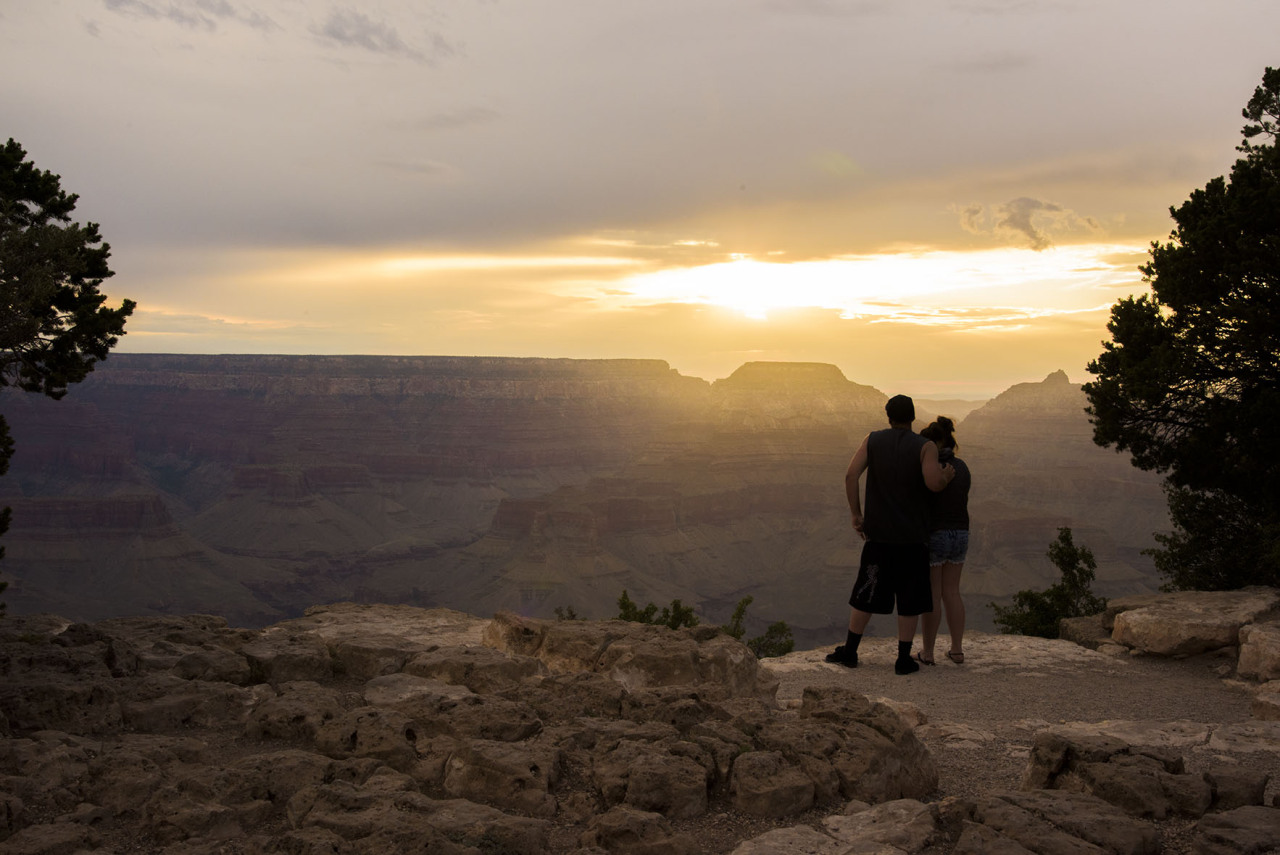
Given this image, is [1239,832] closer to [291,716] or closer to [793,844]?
[793,844]

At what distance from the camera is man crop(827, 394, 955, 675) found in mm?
8891

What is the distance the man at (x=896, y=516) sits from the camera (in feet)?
29.2

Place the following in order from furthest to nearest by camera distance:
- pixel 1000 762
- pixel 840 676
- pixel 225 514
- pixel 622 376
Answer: pixel 622 376 → pixel 225 514 → pixel 840 676 → pixel 1000 762

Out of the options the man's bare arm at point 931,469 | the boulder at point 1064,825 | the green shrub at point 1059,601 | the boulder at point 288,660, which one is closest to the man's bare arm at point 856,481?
the man's bare arm at point 931,469

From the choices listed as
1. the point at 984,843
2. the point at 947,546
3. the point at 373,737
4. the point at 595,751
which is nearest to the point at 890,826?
the point at 984,843

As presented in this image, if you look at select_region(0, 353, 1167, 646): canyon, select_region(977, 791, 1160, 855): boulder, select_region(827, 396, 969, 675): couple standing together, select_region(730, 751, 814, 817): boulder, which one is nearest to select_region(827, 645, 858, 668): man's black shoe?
select_region(827, 396, 969, 675): couple standing together

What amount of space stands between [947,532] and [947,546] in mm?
153

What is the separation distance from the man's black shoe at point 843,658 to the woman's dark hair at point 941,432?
2659 millimetres

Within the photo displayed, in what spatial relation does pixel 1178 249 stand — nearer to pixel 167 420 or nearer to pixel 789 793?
pixel 789 793

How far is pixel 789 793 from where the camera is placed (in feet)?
17.8

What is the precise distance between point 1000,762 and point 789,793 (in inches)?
85.5

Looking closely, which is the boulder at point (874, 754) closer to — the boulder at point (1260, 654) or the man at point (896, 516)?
the man at point (896, 516)

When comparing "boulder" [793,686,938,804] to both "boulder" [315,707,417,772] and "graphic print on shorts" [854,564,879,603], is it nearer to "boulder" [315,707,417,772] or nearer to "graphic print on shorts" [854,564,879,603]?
"boulder" [315,707,417,772]

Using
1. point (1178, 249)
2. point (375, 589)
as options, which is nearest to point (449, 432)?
point (375, 589)
